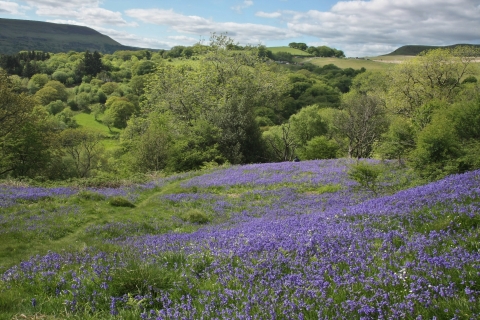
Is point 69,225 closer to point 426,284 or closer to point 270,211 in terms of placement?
point 270,211

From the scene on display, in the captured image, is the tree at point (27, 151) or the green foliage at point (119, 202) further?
the tree at point (27, 151)

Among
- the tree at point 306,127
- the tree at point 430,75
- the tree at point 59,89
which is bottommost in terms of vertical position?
the tree at point 306,127

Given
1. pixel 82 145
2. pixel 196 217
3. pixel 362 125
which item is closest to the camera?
pixel 196 217

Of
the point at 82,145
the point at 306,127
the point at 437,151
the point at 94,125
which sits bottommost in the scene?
the point at 94,125

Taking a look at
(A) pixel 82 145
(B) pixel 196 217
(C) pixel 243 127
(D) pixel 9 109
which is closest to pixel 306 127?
(C) pixel 243 127

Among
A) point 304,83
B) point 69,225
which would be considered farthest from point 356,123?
point 304,83

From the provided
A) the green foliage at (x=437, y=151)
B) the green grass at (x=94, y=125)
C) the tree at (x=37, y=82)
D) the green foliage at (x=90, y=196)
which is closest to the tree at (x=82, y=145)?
the green grass at (x=94, y=125)

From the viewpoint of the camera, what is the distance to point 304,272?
5477mm

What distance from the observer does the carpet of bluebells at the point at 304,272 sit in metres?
4.28

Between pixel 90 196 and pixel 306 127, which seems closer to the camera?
pixel 90 196

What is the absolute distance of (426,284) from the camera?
4414 millimetres

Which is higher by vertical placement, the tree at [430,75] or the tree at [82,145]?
the tree at [430,75]

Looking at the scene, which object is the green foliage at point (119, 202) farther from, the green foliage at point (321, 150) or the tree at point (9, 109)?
the green foliage at point (321, 150)

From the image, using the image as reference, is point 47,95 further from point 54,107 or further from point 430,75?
point 430,75
